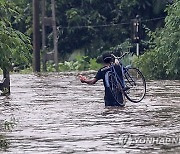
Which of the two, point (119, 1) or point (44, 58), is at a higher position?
point (119, 1)

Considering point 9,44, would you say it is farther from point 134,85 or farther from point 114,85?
point 134,85

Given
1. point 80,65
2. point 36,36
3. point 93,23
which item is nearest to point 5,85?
point 36,36

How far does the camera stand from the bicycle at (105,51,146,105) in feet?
54.7

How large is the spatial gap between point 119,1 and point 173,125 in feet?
108

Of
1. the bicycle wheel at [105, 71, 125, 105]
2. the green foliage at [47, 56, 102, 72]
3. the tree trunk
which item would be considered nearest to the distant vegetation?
the green foliage at [47, 56, 102, 72]

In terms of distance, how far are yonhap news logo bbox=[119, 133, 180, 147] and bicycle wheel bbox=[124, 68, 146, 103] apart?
4.84m

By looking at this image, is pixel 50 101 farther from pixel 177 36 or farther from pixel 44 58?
pixel 44 58

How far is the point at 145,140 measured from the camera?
11.6m

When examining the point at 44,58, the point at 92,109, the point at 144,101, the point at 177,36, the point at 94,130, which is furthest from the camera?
the point at 44,58

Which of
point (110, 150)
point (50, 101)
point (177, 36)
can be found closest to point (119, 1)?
point (177, 36)

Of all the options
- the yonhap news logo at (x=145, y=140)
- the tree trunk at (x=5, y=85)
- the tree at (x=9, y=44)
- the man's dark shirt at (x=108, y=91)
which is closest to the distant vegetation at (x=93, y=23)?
the tree trunk at (x=5, y=85)

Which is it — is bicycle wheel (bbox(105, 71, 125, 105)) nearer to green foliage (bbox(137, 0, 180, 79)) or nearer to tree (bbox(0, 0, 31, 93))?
tree (bbox(0, 0, 31, 93))

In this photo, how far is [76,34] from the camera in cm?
4719

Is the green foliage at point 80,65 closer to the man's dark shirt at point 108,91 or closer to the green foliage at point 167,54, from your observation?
the green foliage at point 167,54
